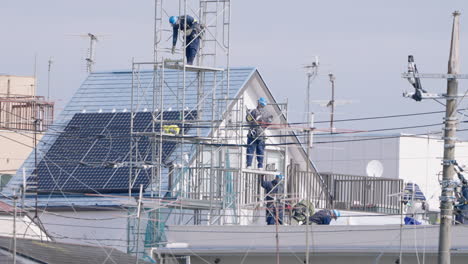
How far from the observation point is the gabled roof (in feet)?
112

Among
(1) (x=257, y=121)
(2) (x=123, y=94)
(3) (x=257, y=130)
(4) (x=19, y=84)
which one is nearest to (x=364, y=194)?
(3) (x=257, y=130)

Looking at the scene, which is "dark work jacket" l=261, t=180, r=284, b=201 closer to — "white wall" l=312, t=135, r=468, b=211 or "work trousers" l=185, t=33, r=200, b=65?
"work trousers" l=185, t=33, r=200, b=65

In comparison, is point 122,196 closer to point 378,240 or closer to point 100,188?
point 100,188

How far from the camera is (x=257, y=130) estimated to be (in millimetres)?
29734

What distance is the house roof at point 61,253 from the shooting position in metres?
20.4

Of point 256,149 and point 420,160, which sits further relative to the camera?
point 420,160

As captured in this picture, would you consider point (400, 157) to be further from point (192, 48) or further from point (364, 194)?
point (192, 48)

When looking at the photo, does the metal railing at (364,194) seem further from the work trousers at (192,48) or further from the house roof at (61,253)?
the house roof at (61,253)

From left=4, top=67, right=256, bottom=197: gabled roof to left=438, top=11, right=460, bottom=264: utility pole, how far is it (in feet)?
40.7

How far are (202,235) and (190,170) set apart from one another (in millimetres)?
3389

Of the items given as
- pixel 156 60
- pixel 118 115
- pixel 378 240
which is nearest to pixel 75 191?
pixel 118 115

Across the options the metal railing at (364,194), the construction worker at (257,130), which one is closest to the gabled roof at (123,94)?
the construction worker at (257,130)

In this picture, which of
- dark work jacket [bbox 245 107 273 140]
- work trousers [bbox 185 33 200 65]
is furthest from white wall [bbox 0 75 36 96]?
dark work jacket [bbox 245 107 273 140]

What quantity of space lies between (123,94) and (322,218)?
10960 mm
